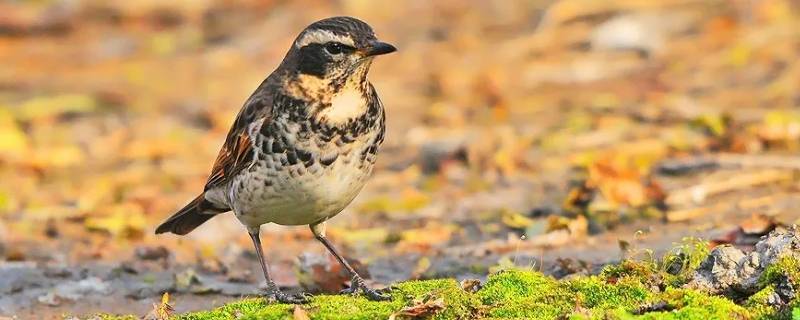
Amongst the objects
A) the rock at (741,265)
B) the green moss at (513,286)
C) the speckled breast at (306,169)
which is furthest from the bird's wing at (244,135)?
the rock at (741,265)

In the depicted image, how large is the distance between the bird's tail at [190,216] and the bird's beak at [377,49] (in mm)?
1933

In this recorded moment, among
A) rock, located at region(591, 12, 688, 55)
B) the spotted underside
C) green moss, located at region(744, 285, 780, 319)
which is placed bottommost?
green moss, located at region(744, 285, 780, 319)

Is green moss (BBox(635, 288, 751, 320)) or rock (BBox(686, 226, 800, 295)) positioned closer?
green moss (BBox(635, 288, 751, 320))

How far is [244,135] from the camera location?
7191 millimetres

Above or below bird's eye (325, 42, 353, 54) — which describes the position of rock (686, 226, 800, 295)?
below

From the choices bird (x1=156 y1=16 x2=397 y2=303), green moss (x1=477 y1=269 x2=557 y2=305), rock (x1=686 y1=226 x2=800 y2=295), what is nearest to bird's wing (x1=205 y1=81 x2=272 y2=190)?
bird (x1=156 y1=16 x2=397 y2=303)

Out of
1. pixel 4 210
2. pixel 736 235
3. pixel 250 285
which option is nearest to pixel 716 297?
pixel 736 235

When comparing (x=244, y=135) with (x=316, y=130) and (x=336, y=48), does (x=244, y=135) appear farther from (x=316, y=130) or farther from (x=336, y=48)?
(x=336, y=48)

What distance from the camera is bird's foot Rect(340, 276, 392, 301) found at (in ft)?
20.5

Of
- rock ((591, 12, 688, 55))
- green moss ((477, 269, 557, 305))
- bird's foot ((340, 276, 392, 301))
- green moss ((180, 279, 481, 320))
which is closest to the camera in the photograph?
green moss ((180, 279, 481, 320))

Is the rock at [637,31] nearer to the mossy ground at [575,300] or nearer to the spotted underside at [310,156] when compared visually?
the spotted underside at [310,156]

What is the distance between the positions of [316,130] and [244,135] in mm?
651

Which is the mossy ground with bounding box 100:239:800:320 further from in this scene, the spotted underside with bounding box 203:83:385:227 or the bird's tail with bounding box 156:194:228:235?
the bird's tail with bounding box 156:194:228:235

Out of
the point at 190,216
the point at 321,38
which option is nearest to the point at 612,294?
the point at 321,38
